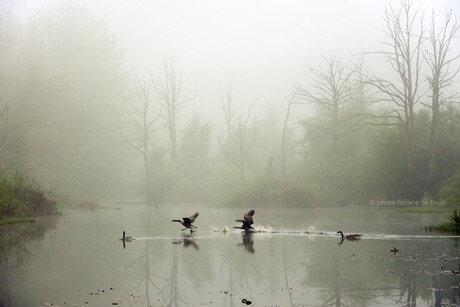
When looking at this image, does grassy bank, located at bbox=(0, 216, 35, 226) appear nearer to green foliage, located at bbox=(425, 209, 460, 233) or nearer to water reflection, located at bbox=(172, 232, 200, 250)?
water reflection, located at bbox=(172, 232, 200, 250)

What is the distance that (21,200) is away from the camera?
28.0 metres

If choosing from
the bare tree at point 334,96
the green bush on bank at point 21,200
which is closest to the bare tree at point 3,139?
the green bush on bank at point 21,200

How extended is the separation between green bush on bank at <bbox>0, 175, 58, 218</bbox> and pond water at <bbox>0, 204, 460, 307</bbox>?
210 inches

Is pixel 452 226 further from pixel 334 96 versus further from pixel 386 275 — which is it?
pixel 334 96

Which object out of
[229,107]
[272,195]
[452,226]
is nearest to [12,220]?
[452,226]

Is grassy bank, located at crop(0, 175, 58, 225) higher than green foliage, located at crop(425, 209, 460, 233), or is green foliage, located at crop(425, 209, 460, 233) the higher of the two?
grassy bank, located at crop(0, 175, 58, 225)

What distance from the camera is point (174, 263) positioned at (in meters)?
12.7

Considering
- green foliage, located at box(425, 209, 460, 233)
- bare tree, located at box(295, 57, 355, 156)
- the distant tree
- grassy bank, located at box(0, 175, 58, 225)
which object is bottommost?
green foliage, located at box(425, 209, 460, 233)

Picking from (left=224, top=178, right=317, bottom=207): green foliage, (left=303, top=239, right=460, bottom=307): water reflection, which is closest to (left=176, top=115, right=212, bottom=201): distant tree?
(left=224, top=178, right=317, bottom=207): green foliage

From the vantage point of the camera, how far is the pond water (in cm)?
895

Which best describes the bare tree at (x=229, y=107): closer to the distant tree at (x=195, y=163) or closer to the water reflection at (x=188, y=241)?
the distant tree at (x=195, y=163)

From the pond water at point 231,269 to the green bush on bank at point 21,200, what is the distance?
17.5 ft

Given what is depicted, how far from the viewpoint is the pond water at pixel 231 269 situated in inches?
352

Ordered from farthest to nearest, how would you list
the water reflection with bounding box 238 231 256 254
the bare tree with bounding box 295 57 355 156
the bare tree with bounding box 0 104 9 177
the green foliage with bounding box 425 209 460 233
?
1. the bare tree with bounding box 295 57 355 156
2. the bare tree with bounding box 0 104 9 177
3. the green foliage with bounding box 425 209 460 233
4. the water reflection with bounding box 238 231 256 254
